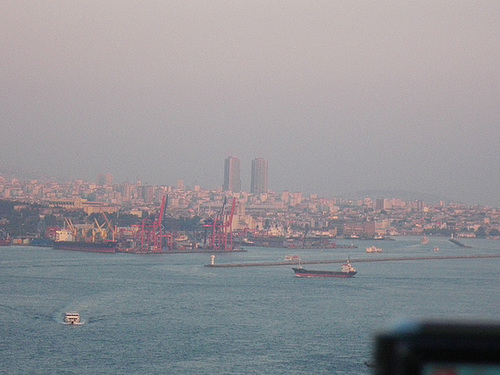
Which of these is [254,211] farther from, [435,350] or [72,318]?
[435,350]

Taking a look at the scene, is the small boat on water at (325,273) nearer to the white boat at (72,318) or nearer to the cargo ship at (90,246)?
the white boat at (72,318)

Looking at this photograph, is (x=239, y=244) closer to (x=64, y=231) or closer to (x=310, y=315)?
(x=64, y=231)

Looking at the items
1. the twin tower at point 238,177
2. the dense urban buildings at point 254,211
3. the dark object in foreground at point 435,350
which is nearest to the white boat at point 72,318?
the dark object in foreground at point 435,350

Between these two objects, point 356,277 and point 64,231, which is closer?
point 356,277

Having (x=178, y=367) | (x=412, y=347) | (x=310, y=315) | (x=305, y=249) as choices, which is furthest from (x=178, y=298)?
(x=305, y=249)

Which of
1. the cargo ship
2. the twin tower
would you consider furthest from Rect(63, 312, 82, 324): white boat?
the twin tower

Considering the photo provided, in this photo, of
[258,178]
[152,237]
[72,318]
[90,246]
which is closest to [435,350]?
[72,318]

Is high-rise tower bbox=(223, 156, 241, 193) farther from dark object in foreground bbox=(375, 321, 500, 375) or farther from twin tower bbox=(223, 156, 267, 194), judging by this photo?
dark object in foreground bbox=(375, 321, 500, 375)
